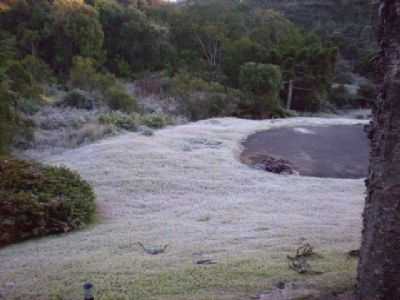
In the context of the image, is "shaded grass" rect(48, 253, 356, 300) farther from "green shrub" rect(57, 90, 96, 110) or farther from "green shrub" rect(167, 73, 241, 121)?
"green shrub" rect(167, 73, 241, 121)

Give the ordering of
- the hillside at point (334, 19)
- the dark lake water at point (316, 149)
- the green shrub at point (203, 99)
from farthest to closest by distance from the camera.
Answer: the hillside at point (334, 19), the green shrub at point (203, 99), the dark lake water at point (316, 149)

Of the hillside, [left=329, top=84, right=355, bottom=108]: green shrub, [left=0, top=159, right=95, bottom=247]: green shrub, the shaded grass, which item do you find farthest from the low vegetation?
the shaded grass

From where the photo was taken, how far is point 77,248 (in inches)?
155

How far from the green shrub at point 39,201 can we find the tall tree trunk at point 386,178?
3483 millimetres

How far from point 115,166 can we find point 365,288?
606 cm

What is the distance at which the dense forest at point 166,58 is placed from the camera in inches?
644

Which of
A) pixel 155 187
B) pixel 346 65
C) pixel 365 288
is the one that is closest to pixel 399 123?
pixel 365 288

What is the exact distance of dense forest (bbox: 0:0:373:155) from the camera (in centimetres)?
1636

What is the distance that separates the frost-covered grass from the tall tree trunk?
2.51 feet

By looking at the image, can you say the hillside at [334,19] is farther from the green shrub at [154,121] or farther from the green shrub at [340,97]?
the green shrub at [154,121]

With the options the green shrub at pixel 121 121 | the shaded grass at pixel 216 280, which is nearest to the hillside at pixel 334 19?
the green shrub at pixel 121 121

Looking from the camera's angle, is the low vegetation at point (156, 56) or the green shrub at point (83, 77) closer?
the green shrub at point (83, 77)

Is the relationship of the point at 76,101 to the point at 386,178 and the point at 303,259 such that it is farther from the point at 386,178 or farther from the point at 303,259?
the point at 386,178

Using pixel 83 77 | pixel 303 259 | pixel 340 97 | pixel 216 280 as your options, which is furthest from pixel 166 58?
pixel 216 280
